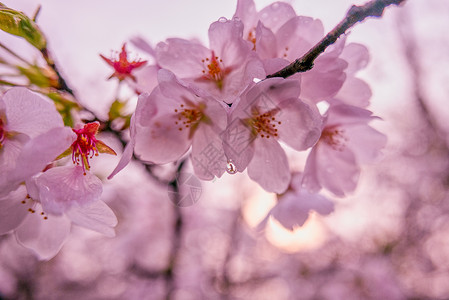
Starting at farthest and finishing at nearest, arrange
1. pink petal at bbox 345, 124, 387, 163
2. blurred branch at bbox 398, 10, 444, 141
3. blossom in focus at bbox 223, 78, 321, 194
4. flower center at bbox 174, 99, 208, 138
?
blurred branch at bbox 398, 10, 444, 141, pink petal at bbox 345, 124, 387, 163, flower center at bbox 174, 99, 208, 138, blossom in focus at bbox 223, 78, 321, 194

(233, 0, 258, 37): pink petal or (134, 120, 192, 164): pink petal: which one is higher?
(233, 0, 258, 37): pink petal

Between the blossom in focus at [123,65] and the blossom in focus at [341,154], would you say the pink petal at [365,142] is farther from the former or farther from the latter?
the blossom in focus at [123,65]

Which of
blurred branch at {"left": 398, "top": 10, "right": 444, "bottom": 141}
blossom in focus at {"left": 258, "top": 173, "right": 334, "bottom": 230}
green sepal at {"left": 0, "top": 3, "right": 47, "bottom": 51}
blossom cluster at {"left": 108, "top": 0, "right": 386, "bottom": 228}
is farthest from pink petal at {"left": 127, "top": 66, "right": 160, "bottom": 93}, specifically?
blurred branch at {"left": 398, "top": 10, "right": 444, "bottom": 141}

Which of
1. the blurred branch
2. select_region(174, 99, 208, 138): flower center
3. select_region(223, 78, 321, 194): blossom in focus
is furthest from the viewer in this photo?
the blurred branch

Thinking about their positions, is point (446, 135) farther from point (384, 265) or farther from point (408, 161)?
point (384, 265)

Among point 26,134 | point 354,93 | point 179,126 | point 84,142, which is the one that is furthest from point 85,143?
point 354,93

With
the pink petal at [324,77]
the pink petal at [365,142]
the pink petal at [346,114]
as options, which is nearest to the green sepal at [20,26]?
the pink petal at [324,77]

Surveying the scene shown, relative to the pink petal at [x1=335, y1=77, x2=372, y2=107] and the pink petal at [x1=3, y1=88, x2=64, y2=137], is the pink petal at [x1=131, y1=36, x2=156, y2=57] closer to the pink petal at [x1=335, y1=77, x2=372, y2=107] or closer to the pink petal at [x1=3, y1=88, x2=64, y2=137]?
the pink petal at [x1=3, y1=88, x2=64, y2=137]
